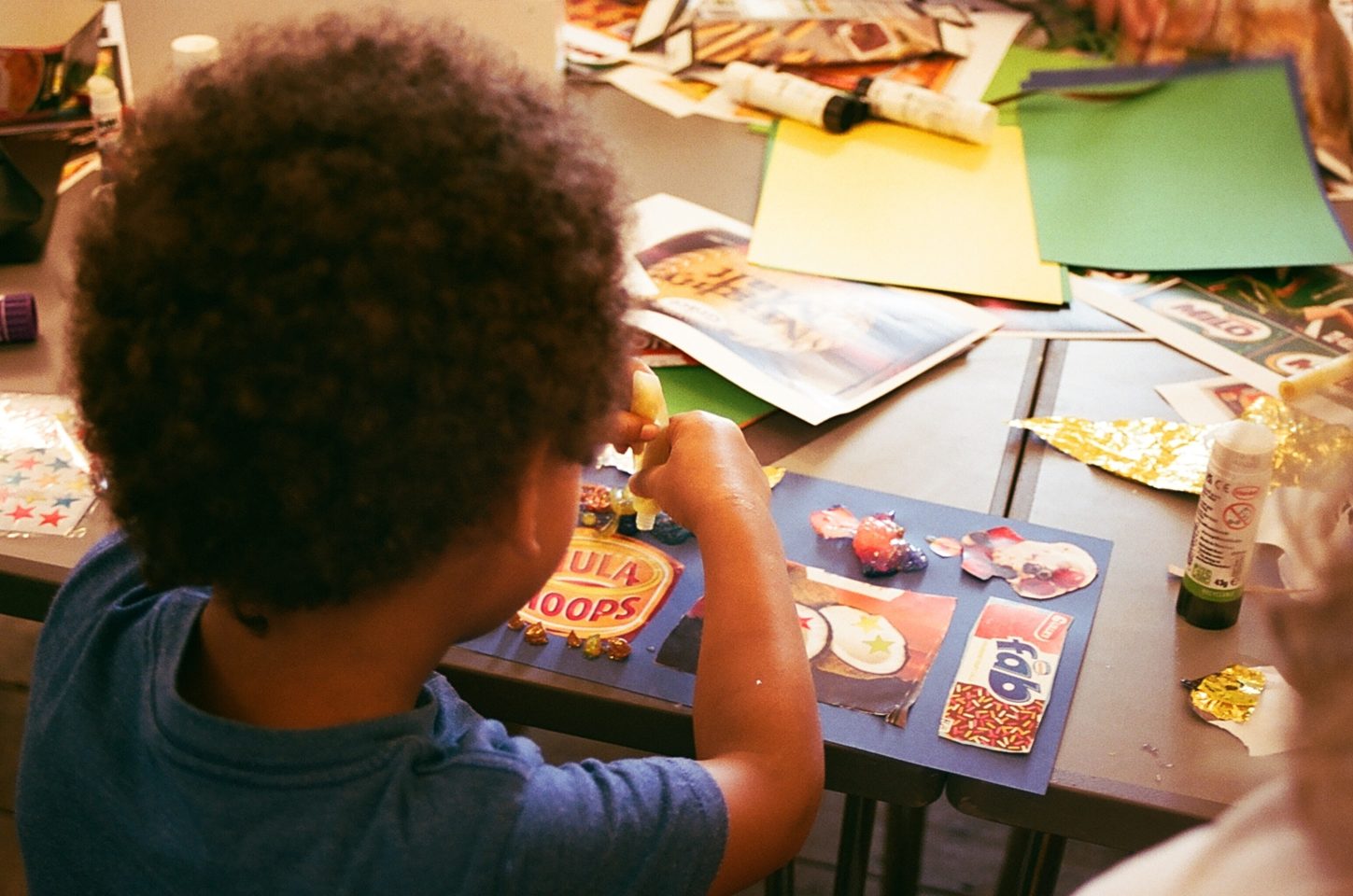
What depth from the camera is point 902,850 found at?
1269mm

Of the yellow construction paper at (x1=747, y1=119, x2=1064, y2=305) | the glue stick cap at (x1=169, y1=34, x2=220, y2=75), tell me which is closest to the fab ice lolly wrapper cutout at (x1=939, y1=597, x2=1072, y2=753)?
the yellow construction paper at (x1=747, y1=119, x2=1064, y2=305)

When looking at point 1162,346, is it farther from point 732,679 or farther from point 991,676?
point 732,679

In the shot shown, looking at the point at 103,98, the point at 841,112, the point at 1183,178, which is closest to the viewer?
the point at 103,98

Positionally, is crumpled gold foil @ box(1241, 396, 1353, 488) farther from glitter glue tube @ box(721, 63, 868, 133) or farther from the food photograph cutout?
glitter glue tube @ box(721, 63, 868, 133)

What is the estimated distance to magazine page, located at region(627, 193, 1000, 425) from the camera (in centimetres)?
121

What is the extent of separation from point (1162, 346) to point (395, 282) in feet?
2.89

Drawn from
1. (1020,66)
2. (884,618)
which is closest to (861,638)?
(884,618)

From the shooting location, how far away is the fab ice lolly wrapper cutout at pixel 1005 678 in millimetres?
845

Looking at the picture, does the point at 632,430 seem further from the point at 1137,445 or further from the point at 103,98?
the point at 103,98

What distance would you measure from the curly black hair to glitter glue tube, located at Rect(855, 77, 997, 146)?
1.00m

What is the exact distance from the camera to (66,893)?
0.77 metres

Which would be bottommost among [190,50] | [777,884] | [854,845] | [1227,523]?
[777,884]

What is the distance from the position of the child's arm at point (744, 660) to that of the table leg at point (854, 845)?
0.23 m

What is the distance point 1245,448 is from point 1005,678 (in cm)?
21
